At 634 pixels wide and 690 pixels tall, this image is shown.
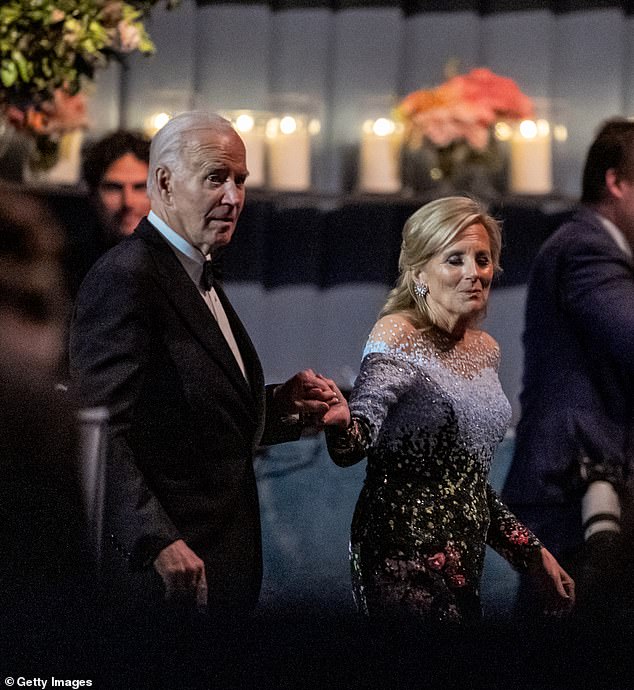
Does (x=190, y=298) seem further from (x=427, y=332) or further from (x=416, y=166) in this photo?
(x=416, y=166)

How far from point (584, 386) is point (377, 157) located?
409 mm

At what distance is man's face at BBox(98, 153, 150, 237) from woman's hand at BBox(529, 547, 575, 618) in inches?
22.9

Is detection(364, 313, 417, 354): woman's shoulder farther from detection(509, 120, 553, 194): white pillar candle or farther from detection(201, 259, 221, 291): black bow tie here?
detection(509, 120, 553, 194): white pillar candle

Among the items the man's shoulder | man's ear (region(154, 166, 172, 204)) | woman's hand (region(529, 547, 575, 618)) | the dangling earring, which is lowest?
woman's hand (region(529, 547, 575, 618))

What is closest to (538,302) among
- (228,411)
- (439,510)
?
(439,510)

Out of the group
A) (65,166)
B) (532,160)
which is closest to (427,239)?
(532,160)

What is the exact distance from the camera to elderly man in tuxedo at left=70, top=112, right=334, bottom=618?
1.18 meters

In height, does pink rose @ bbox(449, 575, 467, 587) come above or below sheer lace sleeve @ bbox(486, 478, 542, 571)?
below

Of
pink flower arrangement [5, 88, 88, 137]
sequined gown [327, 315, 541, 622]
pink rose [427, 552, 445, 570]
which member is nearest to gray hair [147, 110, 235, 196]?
sequined gown [327, 315, 541, 622]

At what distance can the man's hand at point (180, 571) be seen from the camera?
3.93ft

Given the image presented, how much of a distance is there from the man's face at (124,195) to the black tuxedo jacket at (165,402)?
0.20ft

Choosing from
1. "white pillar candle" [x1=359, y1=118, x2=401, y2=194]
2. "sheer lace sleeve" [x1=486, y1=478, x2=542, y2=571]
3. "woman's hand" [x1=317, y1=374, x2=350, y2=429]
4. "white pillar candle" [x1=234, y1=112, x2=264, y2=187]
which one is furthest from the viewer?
"white pillar candle" [x1=359, y1=118, x2=401, y2=194]

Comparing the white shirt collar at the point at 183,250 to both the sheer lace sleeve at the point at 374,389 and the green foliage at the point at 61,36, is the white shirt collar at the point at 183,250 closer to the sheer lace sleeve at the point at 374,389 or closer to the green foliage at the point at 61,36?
the sheer lace sleeve at the point at 374,389

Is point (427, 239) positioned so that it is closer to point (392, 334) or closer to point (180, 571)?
point (392, 334)
